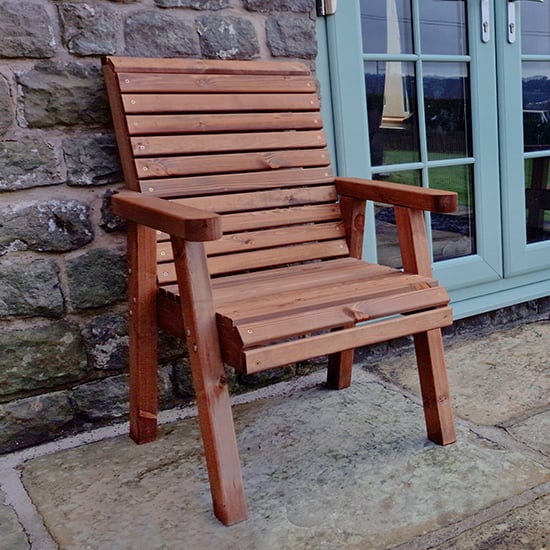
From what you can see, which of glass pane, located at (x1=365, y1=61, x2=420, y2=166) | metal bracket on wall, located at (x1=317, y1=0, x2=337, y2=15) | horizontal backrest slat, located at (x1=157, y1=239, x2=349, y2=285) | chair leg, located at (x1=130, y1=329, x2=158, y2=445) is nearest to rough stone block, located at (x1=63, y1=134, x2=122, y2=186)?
horizontal backrest slat, located at (x1=157, y1=239, x2=349, y2=285)

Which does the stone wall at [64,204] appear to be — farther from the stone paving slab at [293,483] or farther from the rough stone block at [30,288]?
the stone paving slab at [293,483]

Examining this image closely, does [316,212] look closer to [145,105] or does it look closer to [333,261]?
[333,261]

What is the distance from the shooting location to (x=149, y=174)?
1.73m

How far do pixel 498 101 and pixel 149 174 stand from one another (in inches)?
60.1

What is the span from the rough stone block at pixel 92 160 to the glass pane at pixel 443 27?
4.11 ft

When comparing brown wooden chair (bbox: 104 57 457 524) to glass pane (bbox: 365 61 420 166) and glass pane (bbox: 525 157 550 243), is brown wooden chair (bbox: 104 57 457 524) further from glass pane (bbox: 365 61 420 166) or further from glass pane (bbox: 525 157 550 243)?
glass pane (bbox: 525 157 550 243)

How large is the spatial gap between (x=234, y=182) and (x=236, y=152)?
10cm

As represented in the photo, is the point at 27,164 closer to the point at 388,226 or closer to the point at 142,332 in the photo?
the point at 142,332

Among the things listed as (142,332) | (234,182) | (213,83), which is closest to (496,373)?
(234,182)

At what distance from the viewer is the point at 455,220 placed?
2619mm

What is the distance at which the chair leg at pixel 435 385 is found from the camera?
1.69 meters

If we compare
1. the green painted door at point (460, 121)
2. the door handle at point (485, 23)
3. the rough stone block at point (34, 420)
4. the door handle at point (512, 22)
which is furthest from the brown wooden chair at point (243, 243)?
the door handle at point (512, 22)

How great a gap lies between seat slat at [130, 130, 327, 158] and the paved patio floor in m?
0.79

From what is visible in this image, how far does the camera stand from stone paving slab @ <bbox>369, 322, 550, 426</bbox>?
1.93 m
